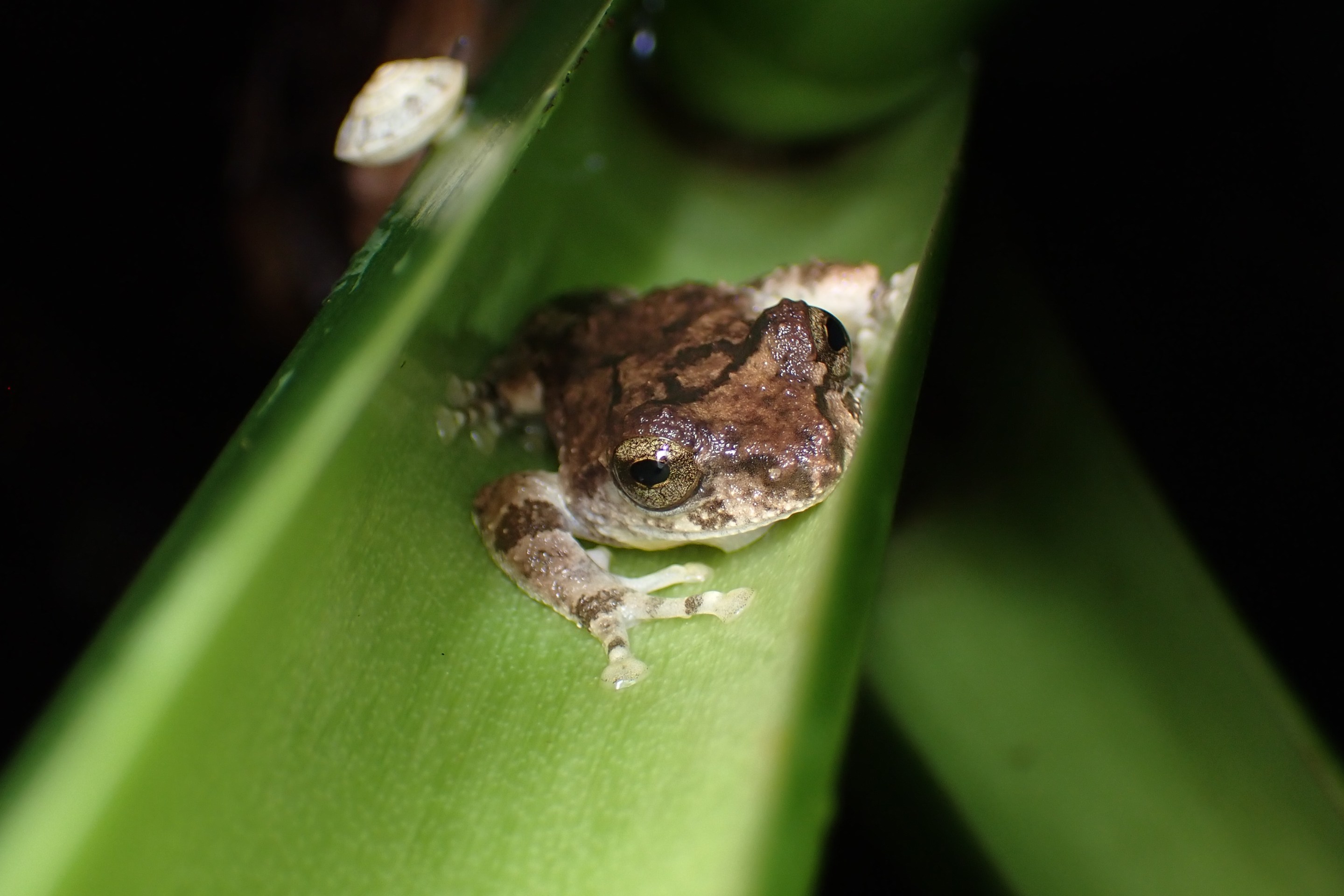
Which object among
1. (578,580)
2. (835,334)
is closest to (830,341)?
(835,334)

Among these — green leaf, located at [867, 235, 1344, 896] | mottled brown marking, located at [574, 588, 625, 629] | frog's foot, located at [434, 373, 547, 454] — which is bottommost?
green leaf, located at [867, 235, 1344, 896]

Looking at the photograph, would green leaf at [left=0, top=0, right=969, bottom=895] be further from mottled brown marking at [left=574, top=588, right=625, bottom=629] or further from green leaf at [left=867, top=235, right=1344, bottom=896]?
green leaf at [left=867, top=235, right=1344, bottom=896]

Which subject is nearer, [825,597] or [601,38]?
[825,597]

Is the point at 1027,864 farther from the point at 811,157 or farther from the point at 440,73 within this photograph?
the point at 440,73

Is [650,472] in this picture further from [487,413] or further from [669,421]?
[487,413]

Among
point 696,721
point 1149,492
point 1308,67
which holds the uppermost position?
point 696,721

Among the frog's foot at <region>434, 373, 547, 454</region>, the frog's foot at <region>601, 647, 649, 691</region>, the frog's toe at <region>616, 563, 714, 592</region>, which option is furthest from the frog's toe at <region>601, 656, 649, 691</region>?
the frog's foot at <region>434, 373, 547, 454</region>

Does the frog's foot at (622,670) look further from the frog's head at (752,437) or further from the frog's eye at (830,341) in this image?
the frog's eye at (830,341)

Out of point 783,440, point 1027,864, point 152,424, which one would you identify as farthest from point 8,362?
point 1027,864
